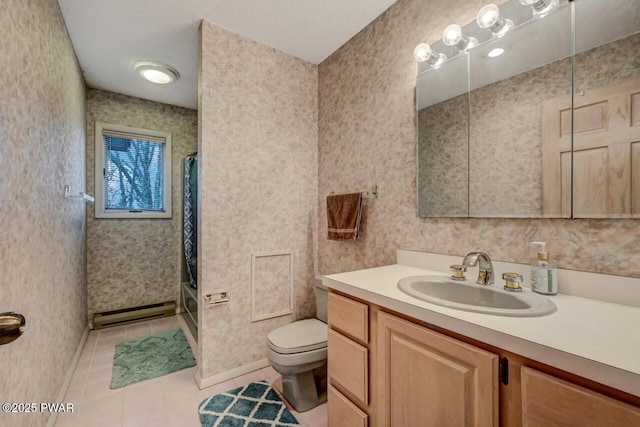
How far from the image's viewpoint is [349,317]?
1160mm

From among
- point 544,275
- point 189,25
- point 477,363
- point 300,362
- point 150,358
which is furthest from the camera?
point 150,358

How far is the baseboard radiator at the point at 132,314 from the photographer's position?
9.23 ft

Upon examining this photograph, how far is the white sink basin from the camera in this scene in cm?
80

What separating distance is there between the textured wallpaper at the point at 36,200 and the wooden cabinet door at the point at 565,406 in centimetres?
159

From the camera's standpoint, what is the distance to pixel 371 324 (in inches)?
42.0

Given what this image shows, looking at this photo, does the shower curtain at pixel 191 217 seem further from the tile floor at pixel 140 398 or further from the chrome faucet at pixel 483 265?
the chrome faucet at pixel 483 265

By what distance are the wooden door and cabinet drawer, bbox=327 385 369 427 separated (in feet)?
3.63

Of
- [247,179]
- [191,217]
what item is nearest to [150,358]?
[191,217]

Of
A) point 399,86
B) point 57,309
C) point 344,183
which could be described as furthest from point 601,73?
point 57,309

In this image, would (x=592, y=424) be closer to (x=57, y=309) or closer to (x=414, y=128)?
(x=414, y=128)

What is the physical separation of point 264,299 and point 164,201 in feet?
6.49

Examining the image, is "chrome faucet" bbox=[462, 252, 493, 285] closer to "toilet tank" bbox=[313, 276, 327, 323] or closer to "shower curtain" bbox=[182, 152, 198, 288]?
"toilet tank" bbox=[313, 276, 327, 323]

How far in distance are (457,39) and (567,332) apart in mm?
1314

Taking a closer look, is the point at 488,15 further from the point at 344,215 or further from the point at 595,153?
the point at 344,215
